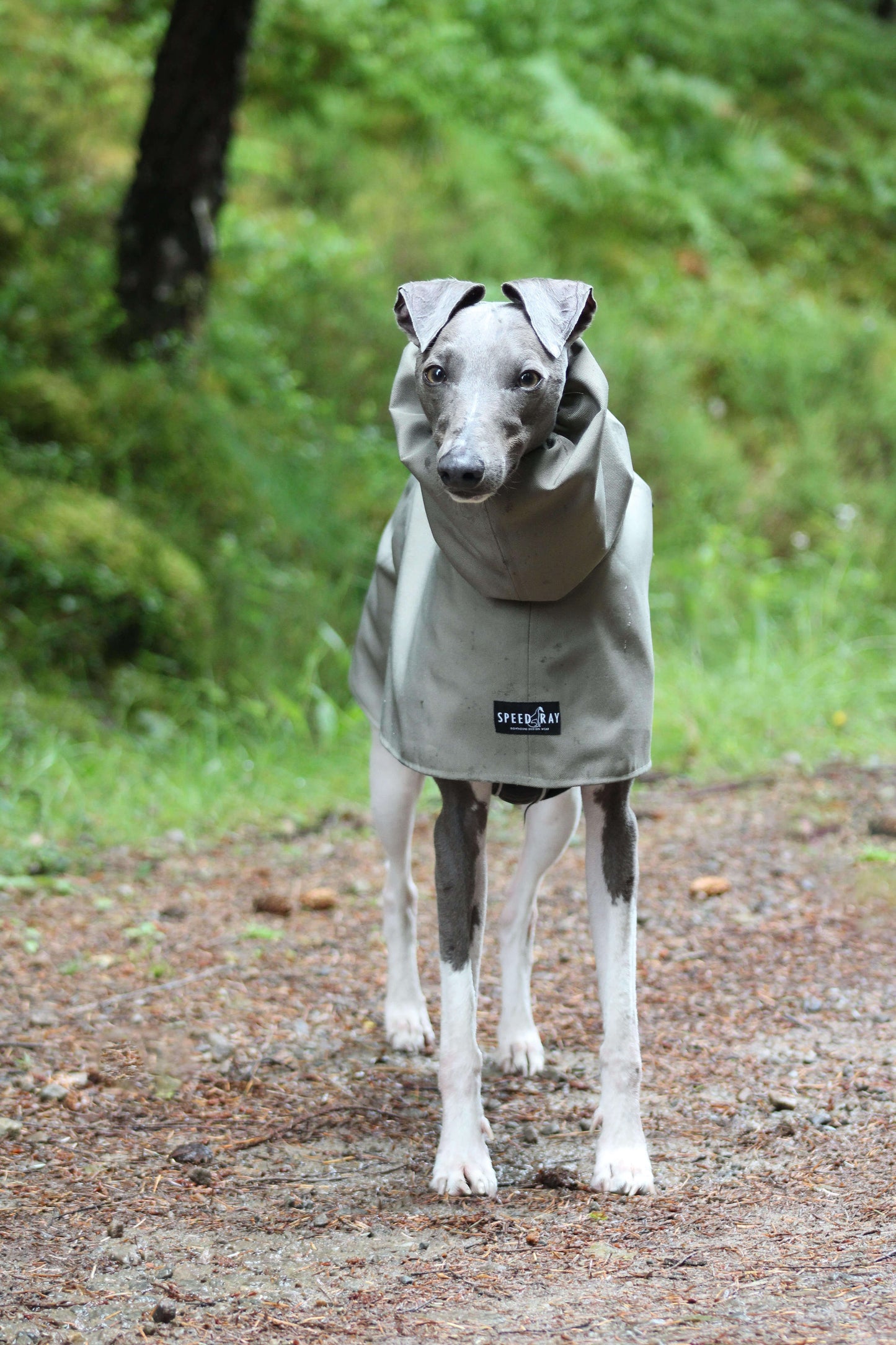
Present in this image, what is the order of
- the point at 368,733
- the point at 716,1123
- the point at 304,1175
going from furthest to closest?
the point at 368,733 < the point at 716,1123 < the point at 304,1175

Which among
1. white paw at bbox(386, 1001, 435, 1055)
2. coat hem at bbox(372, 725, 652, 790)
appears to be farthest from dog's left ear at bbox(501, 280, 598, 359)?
white paw at bbox(386, 1001, 435, 1055)

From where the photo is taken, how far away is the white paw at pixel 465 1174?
10.0 feet

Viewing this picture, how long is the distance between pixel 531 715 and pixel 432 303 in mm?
921

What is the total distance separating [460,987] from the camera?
10.3ft

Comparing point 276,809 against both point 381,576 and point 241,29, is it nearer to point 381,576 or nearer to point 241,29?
point 381,576

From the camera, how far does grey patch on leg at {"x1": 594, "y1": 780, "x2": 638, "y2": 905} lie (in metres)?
3.15

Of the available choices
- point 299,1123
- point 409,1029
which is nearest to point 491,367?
point 299,1123

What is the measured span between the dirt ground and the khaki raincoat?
0.97 meters

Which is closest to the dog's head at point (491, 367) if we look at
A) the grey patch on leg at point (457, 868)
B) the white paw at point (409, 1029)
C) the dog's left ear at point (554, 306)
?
the dog's left ear at point (554, 306)

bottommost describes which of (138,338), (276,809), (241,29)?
(276,809)

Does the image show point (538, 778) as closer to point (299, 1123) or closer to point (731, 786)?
point (299, 1123)

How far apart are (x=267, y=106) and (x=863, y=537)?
595 cm

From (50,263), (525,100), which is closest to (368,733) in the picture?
(50,263)

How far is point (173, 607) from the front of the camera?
7.22m
